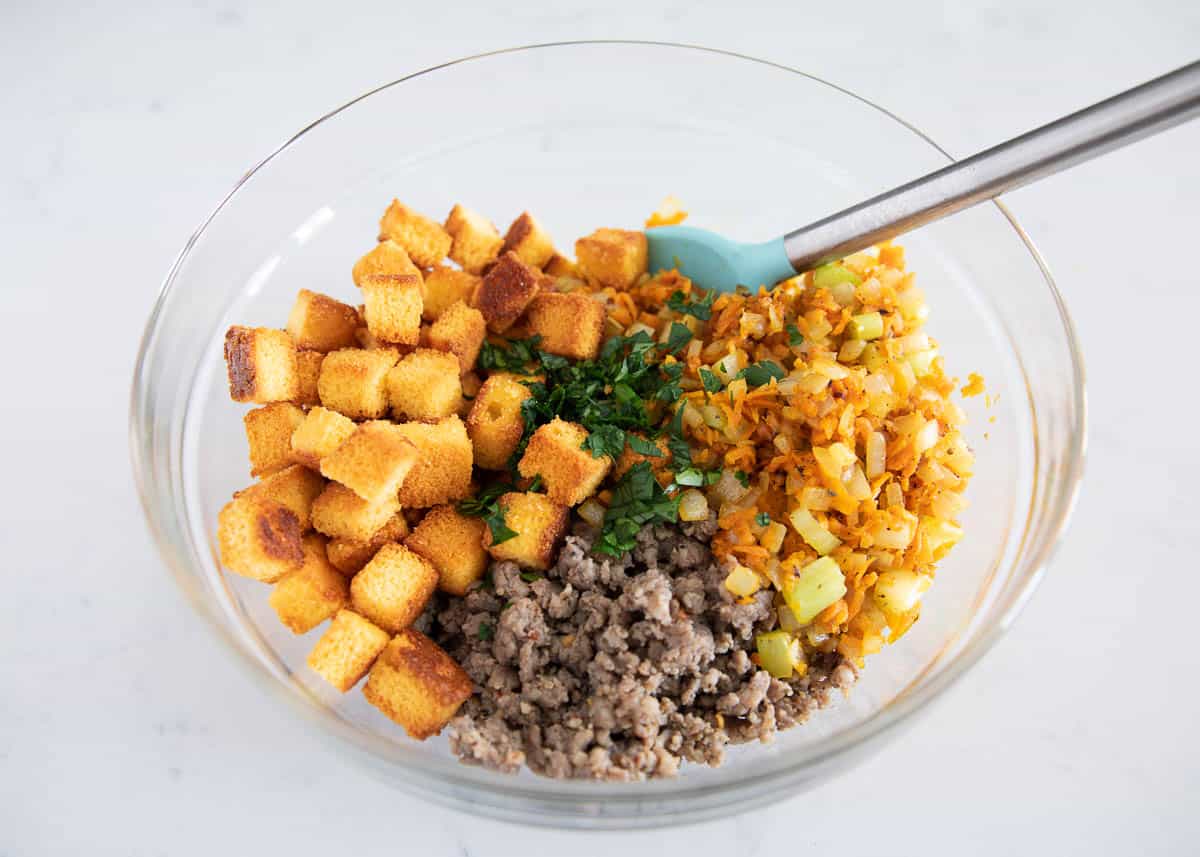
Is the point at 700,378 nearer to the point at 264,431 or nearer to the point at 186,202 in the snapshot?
the point at 264,431

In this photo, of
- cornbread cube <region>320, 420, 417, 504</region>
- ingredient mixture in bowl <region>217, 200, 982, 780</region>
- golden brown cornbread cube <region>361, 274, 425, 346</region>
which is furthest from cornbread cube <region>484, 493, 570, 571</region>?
golden brown cornbread cube <region>361, 274, 425, 346</region>

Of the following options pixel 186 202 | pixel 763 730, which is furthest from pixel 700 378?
pixel 186 202

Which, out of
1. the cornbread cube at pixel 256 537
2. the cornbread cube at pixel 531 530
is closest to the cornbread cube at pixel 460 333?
the cornbread cube at pixel 531 530

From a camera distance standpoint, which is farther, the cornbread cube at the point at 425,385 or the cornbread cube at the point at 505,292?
the cornbread cube at the point at 505,292

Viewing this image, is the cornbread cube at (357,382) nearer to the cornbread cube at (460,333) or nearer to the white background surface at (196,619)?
the cornbread cube at (460,333)

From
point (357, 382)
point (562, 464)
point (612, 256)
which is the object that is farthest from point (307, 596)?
point (612, 256)

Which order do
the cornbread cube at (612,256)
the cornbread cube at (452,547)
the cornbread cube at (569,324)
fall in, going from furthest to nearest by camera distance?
1. the cornbread cube at (612,256)
2. the cornbread cube at (569,324)
3. the cornbread cube at (452,547)

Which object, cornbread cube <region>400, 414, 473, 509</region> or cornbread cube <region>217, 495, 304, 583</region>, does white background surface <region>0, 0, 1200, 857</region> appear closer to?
cornbread cube <region>217, 495, 304, 583</region>
